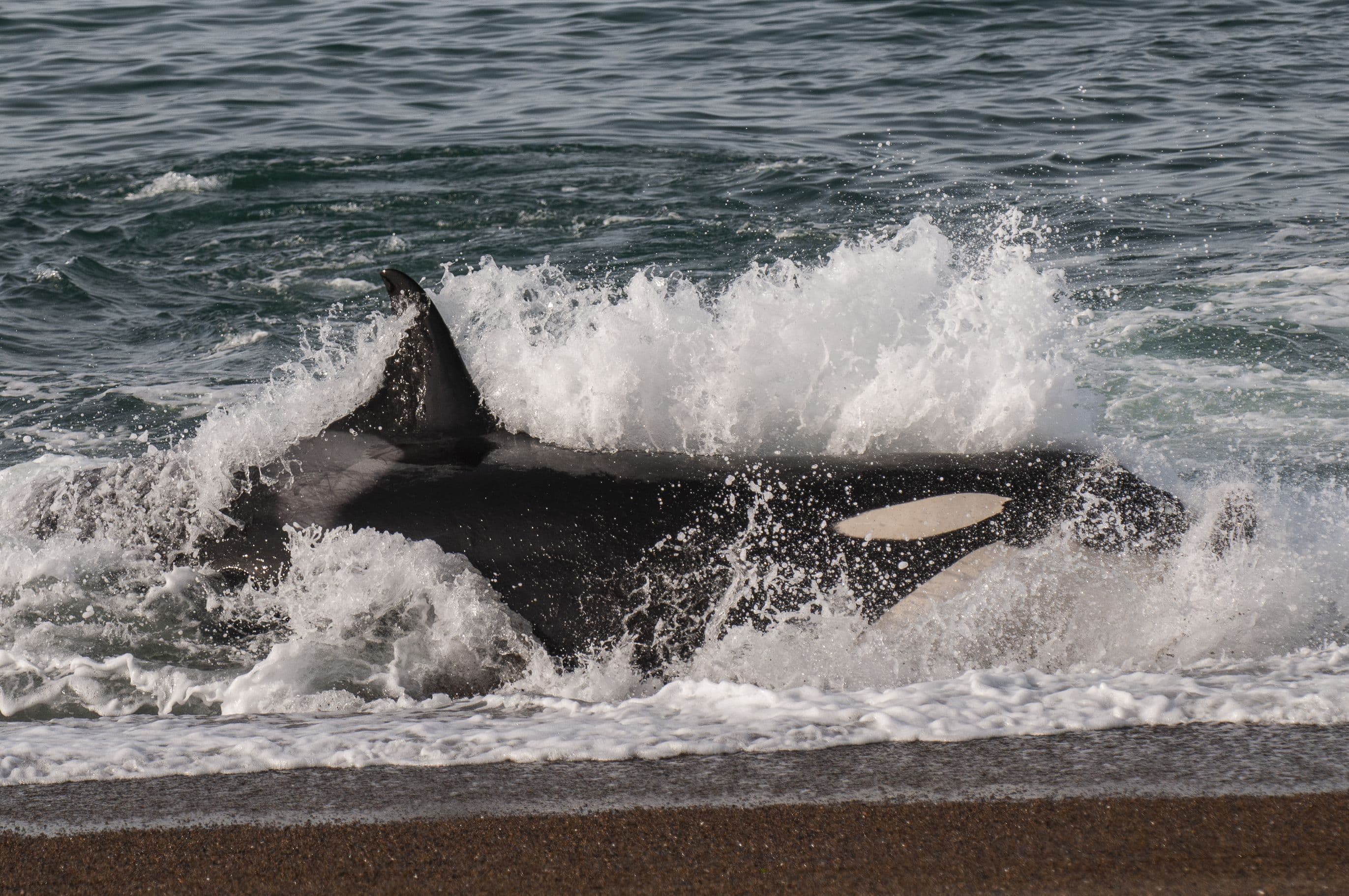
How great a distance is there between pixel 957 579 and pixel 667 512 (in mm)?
1348

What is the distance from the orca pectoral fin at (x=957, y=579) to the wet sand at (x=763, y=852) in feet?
5.08

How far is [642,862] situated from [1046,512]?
8.93ft

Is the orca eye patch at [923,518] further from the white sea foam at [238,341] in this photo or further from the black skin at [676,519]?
the white sea foam at [238,341]

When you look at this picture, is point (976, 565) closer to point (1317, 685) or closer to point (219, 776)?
point (1317, 685)

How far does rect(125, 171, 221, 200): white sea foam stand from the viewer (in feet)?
53.9

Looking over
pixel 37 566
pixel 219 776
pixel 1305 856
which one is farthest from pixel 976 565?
pixel 37 566

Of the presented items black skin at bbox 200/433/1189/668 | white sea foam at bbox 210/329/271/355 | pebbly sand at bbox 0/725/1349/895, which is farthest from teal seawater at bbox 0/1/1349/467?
pebbly sand at bbox 0/725/1349/895

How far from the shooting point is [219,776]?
16.3 feet

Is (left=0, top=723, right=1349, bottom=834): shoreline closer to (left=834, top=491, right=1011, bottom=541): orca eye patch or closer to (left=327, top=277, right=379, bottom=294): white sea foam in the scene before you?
(left=834, top=491, right=1011, bottom=541): orca eye patch

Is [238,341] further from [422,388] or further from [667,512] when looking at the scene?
[667,512]

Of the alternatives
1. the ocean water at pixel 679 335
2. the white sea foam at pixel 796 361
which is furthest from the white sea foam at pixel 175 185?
the white sea foam at pixel 796 361

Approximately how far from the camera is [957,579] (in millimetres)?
5855

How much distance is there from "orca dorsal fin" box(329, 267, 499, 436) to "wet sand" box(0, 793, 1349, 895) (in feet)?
7.95

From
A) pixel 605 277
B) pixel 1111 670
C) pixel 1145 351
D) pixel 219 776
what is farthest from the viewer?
pixel 605 277
